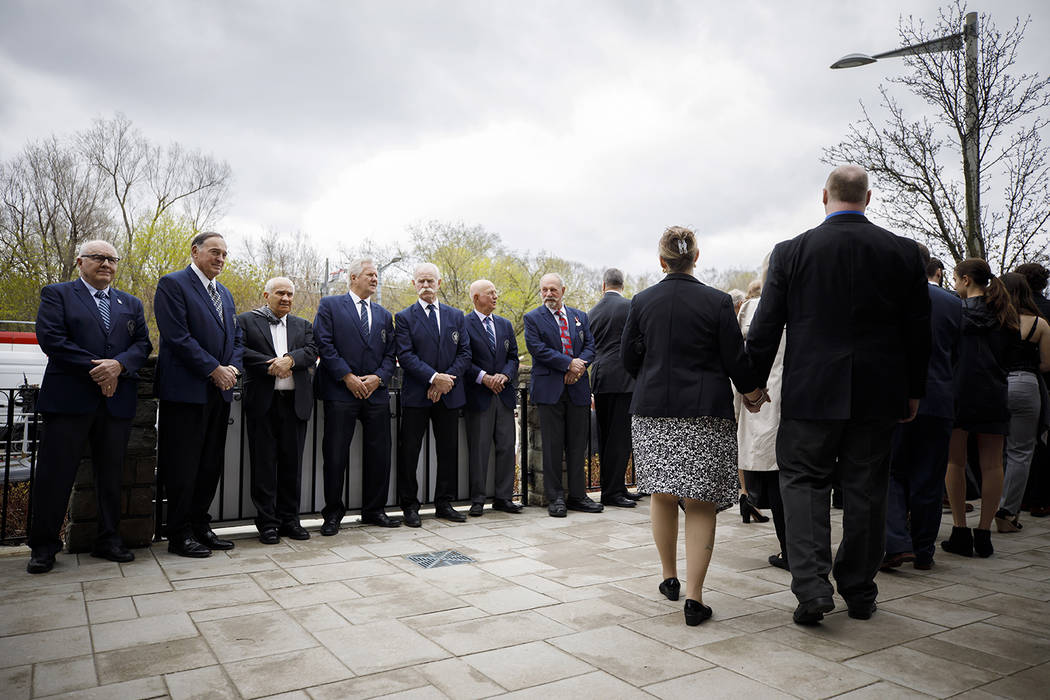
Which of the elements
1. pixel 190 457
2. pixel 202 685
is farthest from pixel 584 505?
pixel 202 685

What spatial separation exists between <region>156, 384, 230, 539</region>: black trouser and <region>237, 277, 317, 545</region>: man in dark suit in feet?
1.11

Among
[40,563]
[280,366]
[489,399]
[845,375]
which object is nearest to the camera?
[845,375]

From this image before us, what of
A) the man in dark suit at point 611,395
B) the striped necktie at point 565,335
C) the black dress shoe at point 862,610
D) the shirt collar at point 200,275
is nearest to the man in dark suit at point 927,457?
the black dress shoe at point 862,610

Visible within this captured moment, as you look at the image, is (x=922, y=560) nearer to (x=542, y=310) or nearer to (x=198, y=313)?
(x=542, y=310)

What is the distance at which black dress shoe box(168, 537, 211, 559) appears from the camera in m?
4.88

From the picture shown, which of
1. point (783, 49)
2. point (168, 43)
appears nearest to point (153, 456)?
point (783, 49)

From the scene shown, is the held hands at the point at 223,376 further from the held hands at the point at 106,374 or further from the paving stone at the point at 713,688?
the paving stone at the point at 713,688

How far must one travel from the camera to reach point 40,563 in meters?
4.39

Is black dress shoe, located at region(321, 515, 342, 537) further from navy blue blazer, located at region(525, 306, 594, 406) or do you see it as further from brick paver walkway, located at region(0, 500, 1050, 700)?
navy blue blazer, located at region(525, 306, 594, 406)

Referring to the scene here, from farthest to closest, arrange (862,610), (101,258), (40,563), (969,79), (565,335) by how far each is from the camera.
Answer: (969,79)
(565,335)
(101,258)
(40,563)
(862,610)

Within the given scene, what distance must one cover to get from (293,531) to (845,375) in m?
4.32

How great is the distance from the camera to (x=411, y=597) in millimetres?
3898

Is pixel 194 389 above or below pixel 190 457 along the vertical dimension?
above

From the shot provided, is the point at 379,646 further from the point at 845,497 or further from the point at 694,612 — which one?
the point at 845,497
